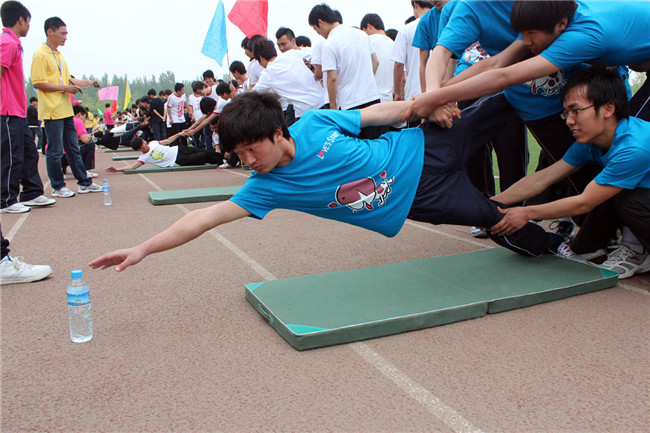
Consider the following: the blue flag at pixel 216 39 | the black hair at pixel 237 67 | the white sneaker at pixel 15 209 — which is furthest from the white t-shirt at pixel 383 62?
the blue flag at pixel 216 39

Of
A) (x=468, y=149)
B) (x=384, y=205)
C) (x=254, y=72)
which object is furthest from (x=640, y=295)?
(x=254, y=72)

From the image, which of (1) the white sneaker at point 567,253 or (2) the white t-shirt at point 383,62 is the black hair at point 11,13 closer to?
(2) the white t-shirt at point 383,62

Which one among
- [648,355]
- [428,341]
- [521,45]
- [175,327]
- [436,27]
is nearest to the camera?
[648,355]

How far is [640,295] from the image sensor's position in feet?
10.5

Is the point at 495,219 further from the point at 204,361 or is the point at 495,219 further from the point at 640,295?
the point at 204,361

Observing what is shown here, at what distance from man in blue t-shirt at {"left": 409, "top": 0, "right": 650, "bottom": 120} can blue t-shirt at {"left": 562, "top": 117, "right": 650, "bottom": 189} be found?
1.38ft

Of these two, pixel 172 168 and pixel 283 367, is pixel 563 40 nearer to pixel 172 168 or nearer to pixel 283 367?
pixel 283 367

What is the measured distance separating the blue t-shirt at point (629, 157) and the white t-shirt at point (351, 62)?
3376 mm

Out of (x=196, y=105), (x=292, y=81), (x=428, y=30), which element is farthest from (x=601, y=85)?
(x=196, y=105)

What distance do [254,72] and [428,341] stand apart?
7518 mm

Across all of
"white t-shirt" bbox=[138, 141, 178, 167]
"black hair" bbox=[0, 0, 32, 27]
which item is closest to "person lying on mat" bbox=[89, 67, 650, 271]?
"black hair" bbox=[0, 0, 32, 27]

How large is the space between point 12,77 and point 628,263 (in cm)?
644

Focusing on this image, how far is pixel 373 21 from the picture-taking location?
7.12 m

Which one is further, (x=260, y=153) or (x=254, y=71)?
(x=254, y=71)
